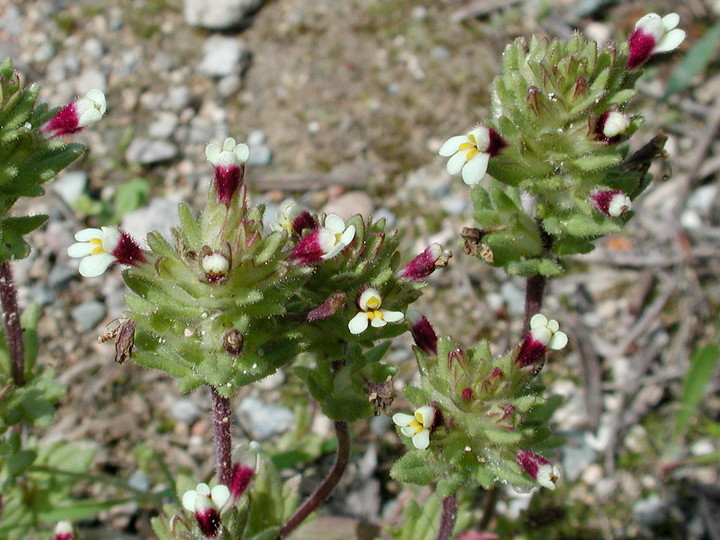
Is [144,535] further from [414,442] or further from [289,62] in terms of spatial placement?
[289,62]

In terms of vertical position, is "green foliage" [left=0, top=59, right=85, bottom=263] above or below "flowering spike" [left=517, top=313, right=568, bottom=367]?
above

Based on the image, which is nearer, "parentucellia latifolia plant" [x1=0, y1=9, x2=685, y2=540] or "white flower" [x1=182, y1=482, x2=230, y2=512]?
"parentucellia latifolia plant" [x1=0, y1=9, x2=685, y2=540]

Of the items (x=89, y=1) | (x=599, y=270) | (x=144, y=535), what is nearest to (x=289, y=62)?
(x=89, y=1)

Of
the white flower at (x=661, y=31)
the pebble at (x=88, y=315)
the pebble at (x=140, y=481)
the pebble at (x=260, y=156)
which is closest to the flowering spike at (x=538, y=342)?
the white flower at (x=661, y=31)

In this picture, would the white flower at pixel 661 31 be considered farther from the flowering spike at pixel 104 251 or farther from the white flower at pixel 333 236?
the flowering spike at pixel 104 251

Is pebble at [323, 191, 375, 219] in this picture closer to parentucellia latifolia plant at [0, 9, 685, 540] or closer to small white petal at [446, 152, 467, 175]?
parentucellia latifolia plant at [0, 9, 685, 540]

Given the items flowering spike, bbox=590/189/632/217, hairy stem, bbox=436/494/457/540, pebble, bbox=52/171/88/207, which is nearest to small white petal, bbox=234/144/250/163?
flowering spike, bbox=590/189/632/217

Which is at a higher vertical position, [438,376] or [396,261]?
[396,261]
